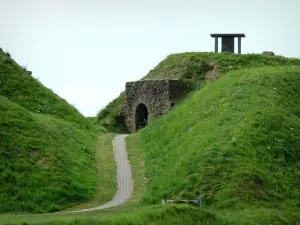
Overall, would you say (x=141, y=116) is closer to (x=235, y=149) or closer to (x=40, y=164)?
(x=40, y=164)

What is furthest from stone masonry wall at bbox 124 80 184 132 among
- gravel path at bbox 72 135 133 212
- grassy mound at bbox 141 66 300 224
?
gravel path at bbox 72 135 133 212

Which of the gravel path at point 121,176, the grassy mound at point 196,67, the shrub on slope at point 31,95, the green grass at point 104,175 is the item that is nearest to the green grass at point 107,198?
the green grass at point 104,175

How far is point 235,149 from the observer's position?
25.0 metres

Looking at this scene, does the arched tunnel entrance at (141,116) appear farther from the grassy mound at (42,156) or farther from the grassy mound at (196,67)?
the grassy mound at (42,156)

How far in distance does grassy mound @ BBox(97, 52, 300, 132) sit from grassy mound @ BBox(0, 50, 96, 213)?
477 centimetres

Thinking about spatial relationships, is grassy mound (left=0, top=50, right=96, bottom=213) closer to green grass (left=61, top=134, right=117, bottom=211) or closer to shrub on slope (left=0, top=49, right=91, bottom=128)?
shrub on slope (left=0, top=49, right=91, bottom=128)

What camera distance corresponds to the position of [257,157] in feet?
81.5

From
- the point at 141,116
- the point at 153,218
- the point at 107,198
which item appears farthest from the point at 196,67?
the point at 153,218

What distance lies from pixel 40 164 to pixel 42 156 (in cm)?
79

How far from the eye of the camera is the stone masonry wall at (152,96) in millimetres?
38625

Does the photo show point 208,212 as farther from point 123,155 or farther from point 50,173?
point 123,155

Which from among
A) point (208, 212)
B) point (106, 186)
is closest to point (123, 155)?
point (106, 186)

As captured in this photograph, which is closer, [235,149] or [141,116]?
[235,149]

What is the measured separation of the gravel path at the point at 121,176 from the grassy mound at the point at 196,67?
19.5 ft
